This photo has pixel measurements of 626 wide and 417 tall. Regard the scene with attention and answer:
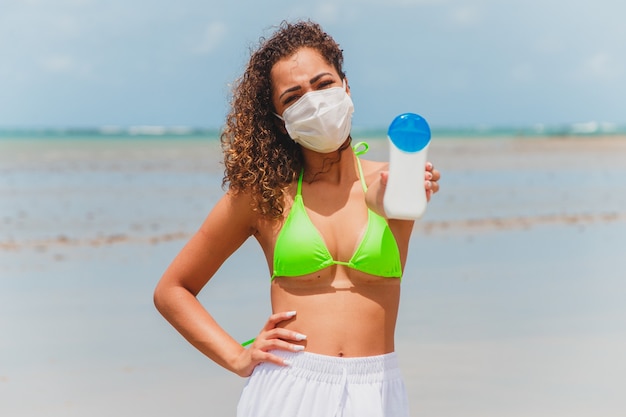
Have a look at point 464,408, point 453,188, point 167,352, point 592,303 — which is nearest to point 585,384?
point 464,408

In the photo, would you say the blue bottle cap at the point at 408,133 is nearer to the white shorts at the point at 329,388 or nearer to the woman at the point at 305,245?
the woman at the point at 305,245

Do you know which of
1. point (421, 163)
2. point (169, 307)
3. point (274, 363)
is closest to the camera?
point (421, 163)

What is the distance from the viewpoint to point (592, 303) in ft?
26.9

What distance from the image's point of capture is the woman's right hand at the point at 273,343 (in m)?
3.25

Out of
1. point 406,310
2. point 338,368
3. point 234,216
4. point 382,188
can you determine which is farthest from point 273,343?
point 406,310

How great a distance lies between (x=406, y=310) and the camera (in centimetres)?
779

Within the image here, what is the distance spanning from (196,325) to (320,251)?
1.98 feet

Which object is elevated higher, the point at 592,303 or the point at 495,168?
the point at 495,168

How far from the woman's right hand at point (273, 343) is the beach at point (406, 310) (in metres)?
2.86

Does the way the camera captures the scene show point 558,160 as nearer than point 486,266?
No

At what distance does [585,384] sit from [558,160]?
60.0ft

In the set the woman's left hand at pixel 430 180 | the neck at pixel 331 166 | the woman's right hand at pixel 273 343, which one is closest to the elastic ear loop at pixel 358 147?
the neck at pixel 331 166

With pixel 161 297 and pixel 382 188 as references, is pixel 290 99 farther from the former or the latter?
pixel 161 297

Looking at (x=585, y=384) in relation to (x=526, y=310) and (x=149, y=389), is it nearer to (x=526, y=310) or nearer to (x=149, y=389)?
(x=526, y=310)
